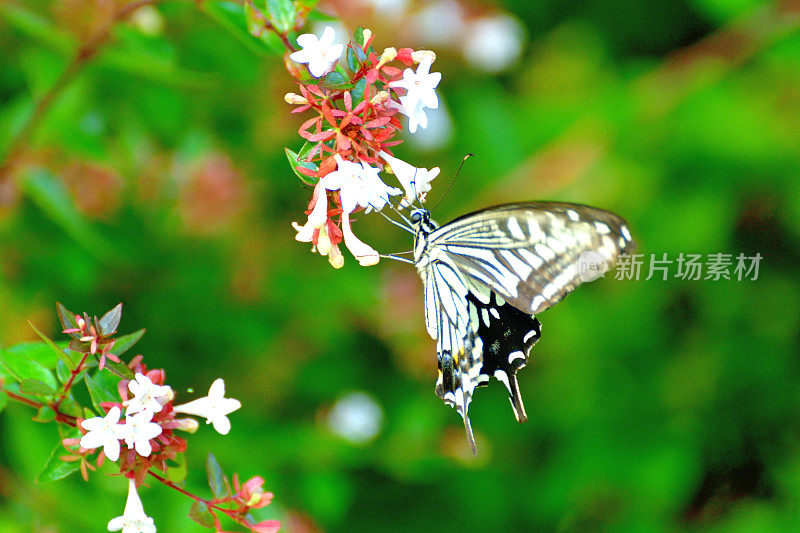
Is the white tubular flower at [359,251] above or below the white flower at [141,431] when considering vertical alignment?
above

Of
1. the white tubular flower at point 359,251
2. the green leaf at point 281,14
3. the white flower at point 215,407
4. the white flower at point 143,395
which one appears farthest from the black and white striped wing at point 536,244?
the white flower at point 143,395

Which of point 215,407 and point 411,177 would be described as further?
point 411,177

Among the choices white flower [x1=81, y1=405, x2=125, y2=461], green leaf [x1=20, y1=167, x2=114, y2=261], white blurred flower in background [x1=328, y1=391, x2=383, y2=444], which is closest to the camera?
white flower [x1=81, y1=405, x2=125, y2=461]

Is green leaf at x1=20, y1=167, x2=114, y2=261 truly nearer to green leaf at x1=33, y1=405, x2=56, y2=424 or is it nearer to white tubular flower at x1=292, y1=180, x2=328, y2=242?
green leaf at x1=33, y1=405, x2=56, y2=424

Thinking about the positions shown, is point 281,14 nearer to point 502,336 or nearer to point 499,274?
point 499,274

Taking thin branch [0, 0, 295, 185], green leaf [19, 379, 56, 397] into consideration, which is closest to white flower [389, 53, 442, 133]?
thin branch [0, 0, 295, 185]

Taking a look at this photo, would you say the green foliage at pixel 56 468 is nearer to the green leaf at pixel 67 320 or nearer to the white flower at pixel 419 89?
the green leaf at pixel 67 320

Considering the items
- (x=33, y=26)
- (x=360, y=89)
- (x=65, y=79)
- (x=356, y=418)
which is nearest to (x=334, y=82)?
(x=360, y=89)
